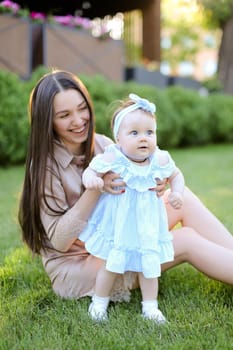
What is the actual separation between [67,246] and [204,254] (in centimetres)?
59

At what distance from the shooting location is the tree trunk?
16.0 m

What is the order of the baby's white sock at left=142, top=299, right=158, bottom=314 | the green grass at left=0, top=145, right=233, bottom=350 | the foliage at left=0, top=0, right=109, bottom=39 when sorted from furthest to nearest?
the foliage at left=0, top=0, right=109, bottom=39
the baby's white sock at left=142, top=299, right=158, bottom=314
the green grass at left=0, top=145, right=233, bottom=350

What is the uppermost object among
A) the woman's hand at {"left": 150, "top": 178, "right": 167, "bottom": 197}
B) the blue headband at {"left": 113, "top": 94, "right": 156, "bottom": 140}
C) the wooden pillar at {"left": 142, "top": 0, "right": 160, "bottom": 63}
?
the blue headband at {"left": 113, "top": 94, "right": 156, "bottom": 140}

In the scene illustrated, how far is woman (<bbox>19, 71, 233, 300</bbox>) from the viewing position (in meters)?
2.19

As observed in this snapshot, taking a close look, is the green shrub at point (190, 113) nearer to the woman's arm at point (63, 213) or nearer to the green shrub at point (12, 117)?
the green shrub at point (12, 117)

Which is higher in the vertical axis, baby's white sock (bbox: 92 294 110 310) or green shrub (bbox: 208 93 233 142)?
baby's white sock (bbox: 92 294 110 310)

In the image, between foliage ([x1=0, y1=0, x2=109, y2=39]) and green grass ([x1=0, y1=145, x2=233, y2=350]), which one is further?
foliage ([x1=0, y1=0, x2=109, y2=39])

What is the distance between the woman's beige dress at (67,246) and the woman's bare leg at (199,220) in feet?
1.36

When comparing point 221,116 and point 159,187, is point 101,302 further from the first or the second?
point 221,116

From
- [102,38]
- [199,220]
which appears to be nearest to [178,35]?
[102,38]

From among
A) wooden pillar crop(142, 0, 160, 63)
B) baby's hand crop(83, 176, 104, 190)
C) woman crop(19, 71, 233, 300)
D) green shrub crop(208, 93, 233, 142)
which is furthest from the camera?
wooden pillar crop(142, 0, 160, 63)

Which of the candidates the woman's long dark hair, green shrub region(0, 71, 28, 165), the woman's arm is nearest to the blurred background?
green shrub region(0, 71, 28, 165)

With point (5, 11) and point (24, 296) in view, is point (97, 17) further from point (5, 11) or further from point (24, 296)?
point (24, 296)

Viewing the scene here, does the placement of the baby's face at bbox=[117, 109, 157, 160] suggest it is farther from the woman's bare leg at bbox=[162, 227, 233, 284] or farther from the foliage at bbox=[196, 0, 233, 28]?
the foliage at bbox=[196, 0, 233, 28]
